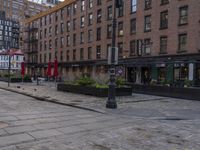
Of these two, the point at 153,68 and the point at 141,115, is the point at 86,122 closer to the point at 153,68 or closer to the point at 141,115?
the point at 141,115

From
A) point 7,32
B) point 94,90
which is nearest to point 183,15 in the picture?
point 94,90

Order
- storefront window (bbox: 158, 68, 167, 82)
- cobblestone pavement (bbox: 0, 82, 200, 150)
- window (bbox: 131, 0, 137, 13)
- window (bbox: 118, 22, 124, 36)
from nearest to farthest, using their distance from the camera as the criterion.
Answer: cobblestone pavement (bbox: 0, 82, 200, 150)
storefront window (bbox: 158, 68, 167, 82)
window (bbox: 131, 0, 137, 13)
window (bbox: 118, 22, 124, 36)

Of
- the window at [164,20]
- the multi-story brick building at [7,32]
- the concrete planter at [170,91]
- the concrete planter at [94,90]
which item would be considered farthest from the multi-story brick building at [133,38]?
the multi-story brick building at [7,32]

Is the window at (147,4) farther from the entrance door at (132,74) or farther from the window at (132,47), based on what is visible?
the entrance door at (132,74)

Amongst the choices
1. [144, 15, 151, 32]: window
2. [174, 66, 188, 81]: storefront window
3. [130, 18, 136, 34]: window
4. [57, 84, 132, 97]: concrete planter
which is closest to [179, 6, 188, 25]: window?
[144, 15, 151, 32]: window

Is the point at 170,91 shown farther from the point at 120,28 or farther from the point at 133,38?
the point at 120,28

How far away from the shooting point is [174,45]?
29.4 meters

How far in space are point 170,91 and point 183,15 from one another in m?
11.8

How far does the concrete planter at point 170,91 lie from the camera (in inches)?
746

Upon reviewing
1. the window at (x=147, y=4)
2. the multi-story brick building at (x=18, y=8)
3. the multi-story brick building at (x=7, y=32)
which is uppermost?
the multi-story brick building at (x=18, y=8)

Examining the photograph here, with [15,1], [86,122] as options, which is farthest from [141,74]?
[15,1]

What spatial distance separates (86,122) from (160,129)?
2672 mm

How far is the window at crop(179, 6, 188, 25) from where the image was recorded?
28703mm

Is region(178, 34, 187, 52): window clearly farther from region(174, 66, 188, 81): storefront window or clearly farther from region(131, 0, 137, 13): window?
region(131, 0, 137, 13): window
